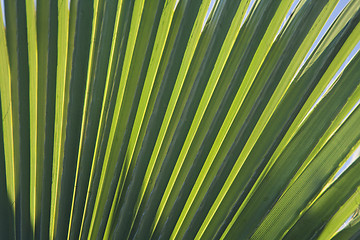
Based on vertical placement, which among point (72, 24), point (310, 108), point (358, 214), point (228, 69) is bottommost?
point (358, 214)

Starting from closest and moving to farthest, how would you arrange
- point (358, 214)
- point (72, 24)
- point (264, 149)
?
point (358, 214) → point (264, 149) → point (72, 24)

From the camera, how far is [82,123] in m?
1.31

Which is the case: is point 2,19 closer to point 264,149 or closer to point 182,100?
point 182,100

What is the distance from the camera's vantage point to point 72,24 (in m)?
1.28

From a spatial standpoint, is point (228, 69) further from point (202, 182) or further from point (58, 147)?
point (58, 147)

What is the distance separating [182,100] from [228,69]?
0.19 meters

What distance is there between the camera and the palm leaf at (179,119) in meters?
1.04

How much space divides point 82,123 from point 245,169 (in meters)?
0.60

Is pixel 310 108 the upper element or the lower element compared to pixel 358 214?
upper

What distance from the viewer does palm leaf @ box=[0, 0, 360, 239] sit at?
1042 millimetres

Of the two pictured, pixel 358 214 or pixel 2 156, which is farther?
pixel 2 156

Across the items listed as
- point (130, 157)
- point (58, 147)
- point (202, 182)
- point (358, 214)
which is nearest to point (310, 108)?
point (358, 214)

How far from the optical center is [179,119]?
4.05 feet

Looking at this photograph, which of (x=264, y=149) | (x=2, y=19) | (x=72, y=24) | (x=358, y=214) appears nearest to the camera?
(x=358, y=214)
